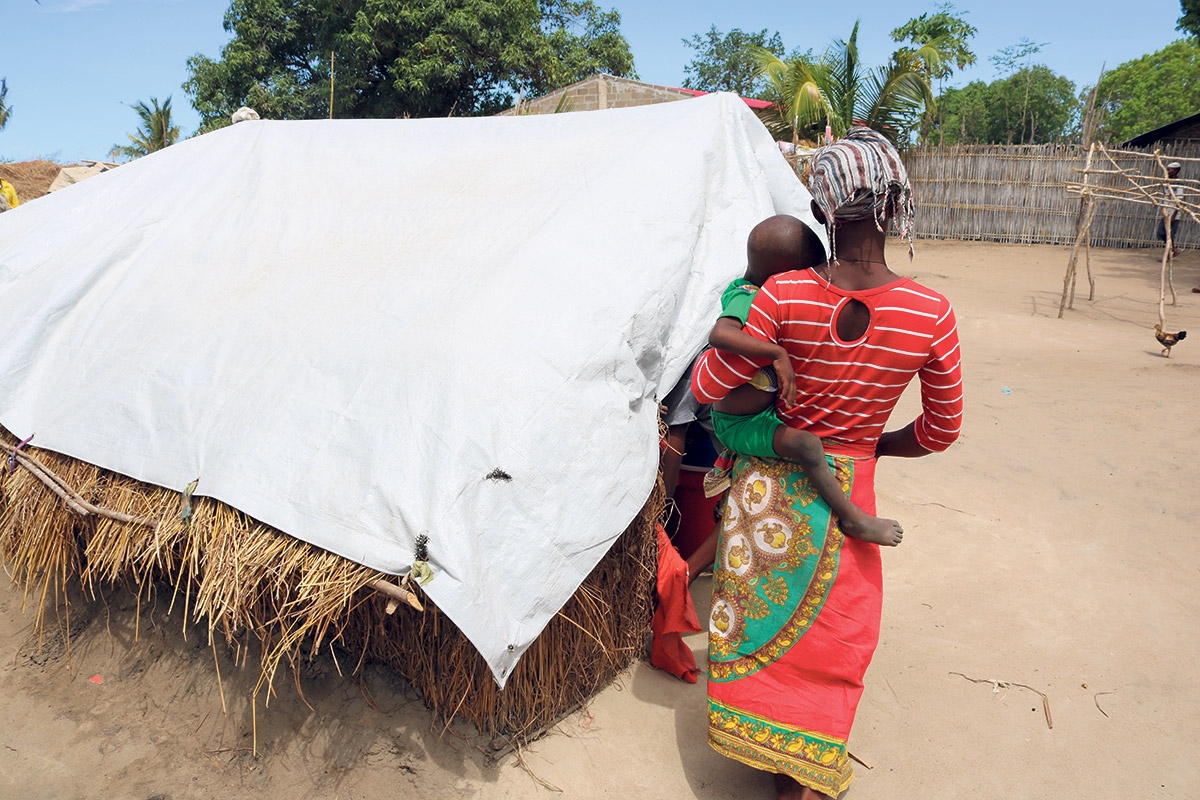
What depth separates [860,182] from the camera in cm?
168

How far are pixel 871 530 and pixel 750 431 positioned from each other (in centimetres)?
Result: 39

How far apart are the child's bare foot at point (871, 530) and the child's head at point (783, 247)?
683 mm

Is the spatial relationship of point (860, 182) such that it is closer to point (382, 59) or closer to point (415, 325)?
point (415, 325)

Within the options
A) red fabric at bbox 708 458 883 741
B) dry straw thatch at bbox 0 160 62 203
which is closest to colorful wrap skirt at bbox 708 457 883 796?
red fabric at bbox 708 458 883 741

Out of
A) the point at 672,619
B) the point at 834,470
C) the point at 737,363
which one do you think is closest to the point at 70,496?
the point at 672,619

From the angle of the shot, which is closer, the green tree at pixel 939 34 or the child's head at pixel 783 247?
the child's head at pixel 783 247

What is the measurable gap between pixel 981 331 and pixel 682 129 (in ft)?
22.5

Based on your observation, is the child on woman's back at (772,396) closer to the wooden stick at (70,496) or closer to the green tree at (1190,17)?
the wooden stick at (70,496)

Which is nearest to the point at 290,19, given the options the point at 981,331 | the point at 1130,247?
the point at 981,331

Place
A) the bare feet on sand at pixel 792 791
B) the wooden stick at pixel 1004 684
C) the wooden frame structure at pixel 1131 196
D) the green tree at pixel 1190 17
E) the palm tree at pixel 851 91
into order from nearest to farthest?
the bare feet on sand at pixel 792 791
the wooden stick at pixel 1004 684
the wooden frame structure at pixel 1131 196
the palm tree at pixel 851 91
the green tree at pixel 1190 17

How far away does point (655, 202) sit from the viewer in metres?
2.52

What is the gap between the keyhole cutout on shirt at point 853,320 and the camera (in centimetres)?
177

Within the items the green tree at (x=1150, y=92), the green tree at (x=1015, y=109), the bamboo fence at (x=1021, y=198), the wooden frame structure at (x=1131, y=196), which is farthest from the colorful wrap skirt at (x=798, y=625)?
the green tree at (x=1150, y=92)

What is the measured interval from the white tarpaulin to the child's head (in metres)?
0.37
